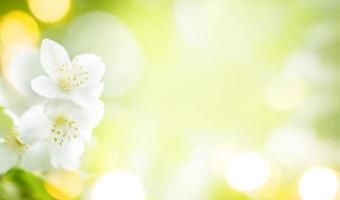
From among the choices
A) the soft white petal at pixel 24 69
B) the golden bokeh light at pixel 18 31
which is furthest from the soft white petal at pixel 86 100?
the golden bokeh light at pixel 18 31

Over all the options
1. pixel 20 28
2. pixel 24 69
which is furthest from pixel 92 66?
pixel 20 28

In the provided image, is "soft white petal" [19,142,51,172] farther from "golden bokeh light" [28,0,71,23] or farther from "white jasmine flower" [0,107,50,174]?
"golden bokeh light" [28,0,71,23]

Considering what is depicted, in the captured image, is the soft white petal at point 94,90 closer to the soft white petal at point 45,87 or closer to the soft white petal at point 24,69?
the soft white petal at point 45,87

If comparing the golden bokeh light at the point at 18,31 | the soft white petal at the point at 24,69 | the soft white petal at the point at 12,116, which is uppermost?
the golden bokeh light at the point at 18,31

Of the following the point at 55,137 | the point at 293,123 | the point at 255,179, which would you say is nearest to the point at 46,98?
the point at 55,137

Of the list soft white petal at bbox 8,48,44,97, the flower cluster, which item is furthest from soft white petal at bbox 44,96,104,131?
soft white petal at bbox 8,48,44,97

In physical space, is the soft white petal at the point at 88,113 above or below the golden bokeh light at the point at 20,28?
below

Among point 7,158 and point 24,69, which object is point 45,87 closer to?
point 7,158

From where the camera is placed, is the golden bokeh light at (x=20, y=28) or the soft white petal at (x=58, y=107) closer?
the soft white petal at (x=58, y=107)
